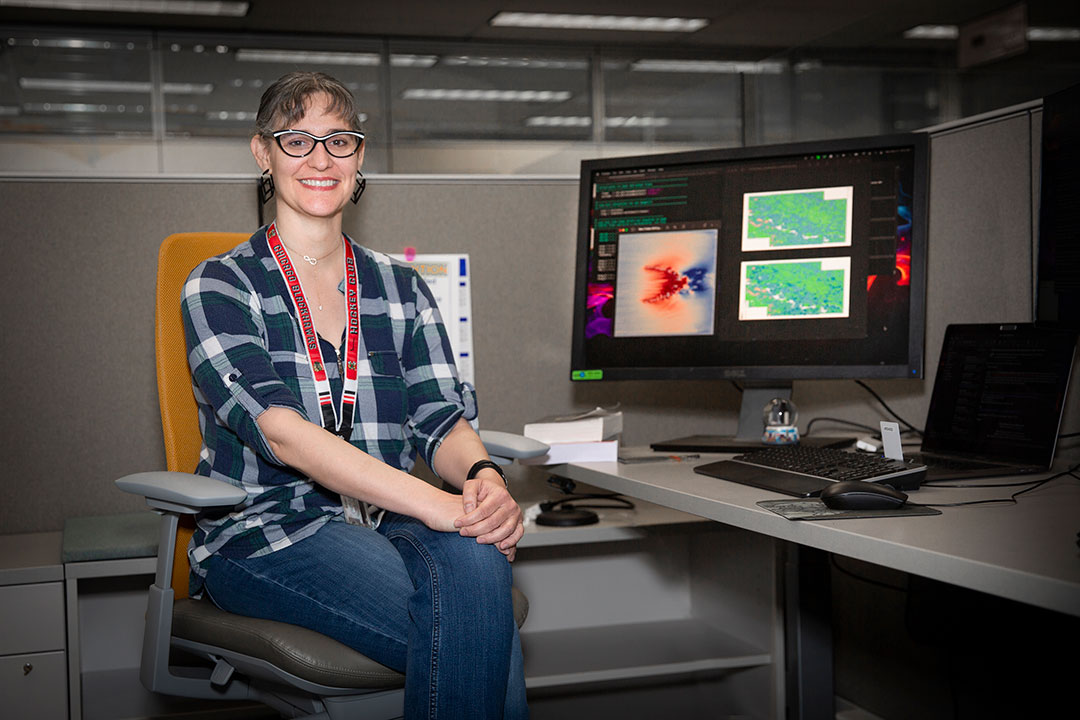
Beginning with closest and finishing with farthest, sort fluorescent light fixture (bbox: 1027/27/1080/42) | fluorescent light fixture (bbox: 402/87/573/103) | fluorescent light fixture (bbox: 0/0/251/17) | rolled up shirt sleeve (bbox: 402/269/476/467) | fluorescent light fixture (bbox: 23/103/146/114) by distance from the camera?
rolled up shirt sleeve (bbox: 402/269/476/467), fluorescent light fixture (bbox: 1027/27/1080/42), fluorescent light fixture (bbox: 0/0/251/17), fluorescent light fixture (bbox: 23/103/146/114), fluorescent light fixture (bbox: 402/87/573/103)

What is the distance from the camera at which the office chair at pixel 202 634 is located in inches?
45.5

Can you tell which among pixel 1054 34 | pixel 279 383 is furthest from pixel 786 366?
pixel 1054 34

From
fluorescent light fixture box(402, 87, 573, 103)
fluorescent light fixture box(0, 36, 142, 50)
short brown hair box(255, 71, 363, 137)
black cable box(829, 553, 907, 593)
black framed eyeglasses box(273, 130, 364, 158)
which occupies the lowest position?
black cable box(829, 553, 907, 593)

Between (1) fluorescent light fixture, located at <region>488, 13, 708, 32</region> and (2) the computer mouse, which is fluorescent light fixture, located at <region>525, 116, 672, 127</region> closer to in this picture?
(1) fluorescent light fixture, located at <region>488, 13, 708, 32</region>

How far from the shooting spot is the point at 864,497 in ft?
3.46

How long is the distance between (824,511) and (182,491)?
75cm

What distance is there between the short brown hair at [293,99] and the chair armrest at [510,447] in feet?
1.73

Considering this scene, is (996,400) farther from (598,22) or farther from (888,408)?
(598,22)

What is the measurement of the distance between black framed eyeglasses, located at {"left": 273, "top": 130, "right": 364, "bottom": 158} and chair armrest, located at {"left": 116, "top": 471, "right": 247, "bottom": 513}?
508mm

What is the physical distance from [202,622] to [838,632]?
50.0 inches

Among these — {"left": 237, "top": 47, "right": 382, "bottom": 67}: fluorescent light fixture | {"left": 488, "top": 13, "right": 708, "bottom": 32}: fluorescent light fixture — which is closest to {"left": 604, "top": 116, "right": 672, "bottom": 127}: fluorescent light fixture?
{"left": 488, "top": 13, "right": 708, "bottom": 32}: fluorescent light fixture

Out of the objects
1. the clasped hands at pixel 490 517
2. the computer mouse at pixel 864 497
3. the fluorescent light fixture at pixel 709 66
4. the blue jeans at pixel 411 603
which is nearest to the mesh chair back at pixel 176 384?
the blue jeans at pixel 411 603

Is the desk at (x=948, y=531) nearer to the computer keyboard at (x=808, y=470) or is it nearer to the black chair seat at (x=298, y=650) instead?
the computer keyboard at (x=808, y=470)

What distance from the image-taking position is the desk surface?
78cm
